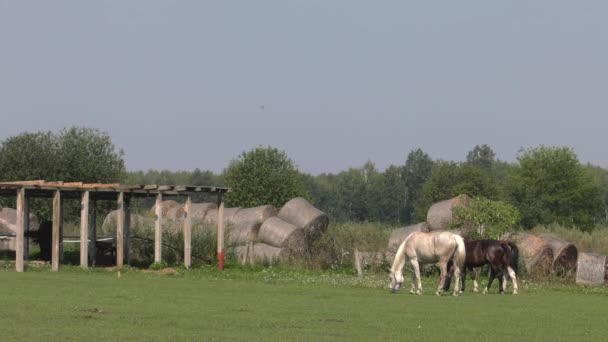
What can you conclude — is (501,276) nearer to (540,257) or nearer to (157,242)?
(540,257)

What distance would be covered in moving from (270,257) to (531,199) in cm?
4492

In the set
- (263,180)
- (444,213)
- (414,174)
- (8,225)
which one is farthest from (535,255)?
(414,174)

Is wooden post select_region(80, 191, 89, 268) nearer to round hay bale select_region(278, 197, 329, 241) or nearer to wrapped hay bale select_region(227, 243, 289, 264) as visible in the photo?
wrapped hay bale select_region(227, 243, 289, 264)

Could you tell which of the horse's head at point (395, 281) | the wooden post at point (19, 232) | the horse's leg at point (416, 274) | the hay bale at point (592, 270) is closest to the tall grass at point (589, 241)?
the hay bale at point (592, 270)

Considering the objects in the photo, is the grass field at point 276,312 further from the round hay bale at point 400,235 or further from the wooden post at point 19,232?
the round hay bale at point 400,235

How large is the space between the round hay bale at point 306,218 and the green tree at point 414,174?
3544 inches

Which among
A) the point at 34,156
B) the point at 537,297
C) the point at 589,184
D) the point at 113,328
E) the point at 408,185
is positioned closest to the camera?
the point at 113,328

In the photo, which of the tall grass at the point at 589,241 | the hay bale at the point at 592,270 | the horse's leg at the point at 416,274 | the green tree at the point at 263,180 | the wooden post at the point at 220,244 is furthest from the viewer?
the green tree at the point at 263,180

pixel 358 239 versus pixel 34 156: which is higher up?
pixel 34 156

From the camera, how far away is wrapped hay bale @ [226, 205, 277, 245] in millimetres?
46781

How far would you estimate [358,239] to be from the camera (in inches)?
1756

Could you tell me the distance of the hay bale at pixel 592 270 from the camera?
35.9 metres

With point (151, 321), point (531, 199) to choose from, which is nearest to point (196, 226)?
point (151, 321)

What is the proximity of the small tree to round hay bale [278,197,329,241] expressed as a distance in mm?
8001
